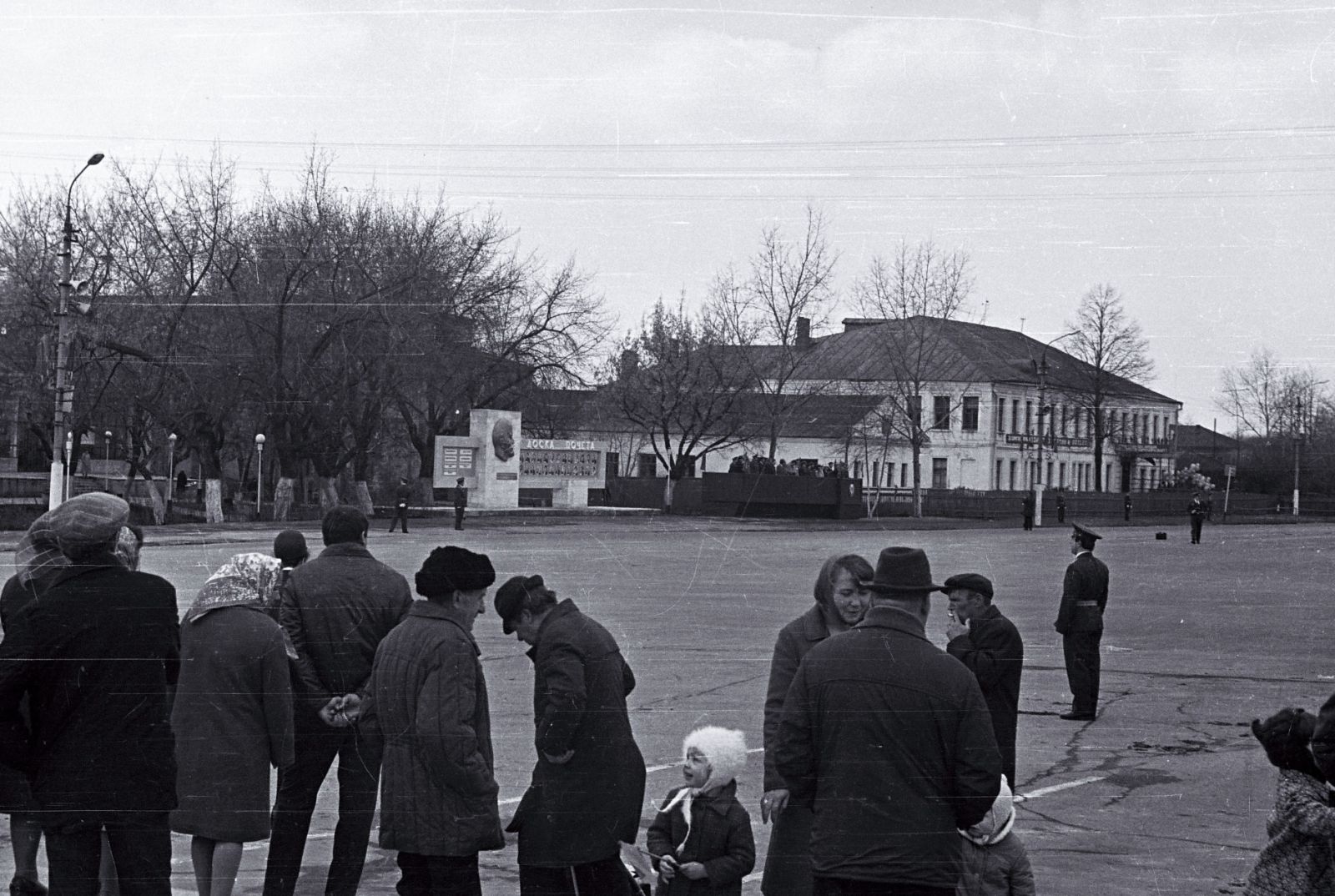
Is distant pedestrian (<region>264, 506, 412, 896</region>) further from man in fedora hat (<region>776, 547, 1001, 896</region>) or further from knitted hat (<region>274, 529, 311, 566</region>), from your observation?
man in fedora hat (<region>776, 547, 1001, 896</region>)

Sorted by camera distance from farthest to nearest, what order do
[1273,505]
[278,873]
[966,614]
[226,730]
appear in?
[1273,505], [966,614], [278,873], [226,730]

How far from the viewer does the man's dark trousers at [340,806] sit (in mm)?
6344

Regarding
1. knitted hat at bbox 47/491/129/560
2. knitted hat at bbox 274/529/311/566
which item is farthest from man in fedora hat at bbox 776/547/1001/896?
knitted hat at bbox 274/529/311/566

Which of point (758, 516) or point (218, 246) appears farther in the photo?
point (758, 516)

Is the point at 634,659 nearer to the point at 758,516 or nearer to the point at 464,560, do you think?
the point at 464,560

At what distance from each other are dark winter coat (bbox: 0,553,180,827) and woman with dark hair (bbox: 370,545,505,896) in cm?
75

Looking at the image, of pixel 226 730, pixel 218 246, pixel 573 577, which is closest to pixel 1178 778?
pixel 226 730

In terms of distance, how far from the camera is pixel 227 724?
5879mm

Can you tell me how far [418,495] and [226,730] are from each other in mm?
53541

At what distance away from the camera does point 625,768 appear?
5512 mm

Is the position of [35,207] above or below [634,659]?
above

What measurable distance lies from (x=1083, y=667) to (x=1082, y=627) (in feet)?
1.13

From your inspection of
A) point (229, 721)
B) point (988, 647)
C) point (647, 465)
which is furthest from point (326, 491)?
point (229, 721)

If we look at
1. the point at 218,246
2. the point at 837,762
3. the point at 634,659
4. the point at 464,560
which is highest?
the point at 218,246
